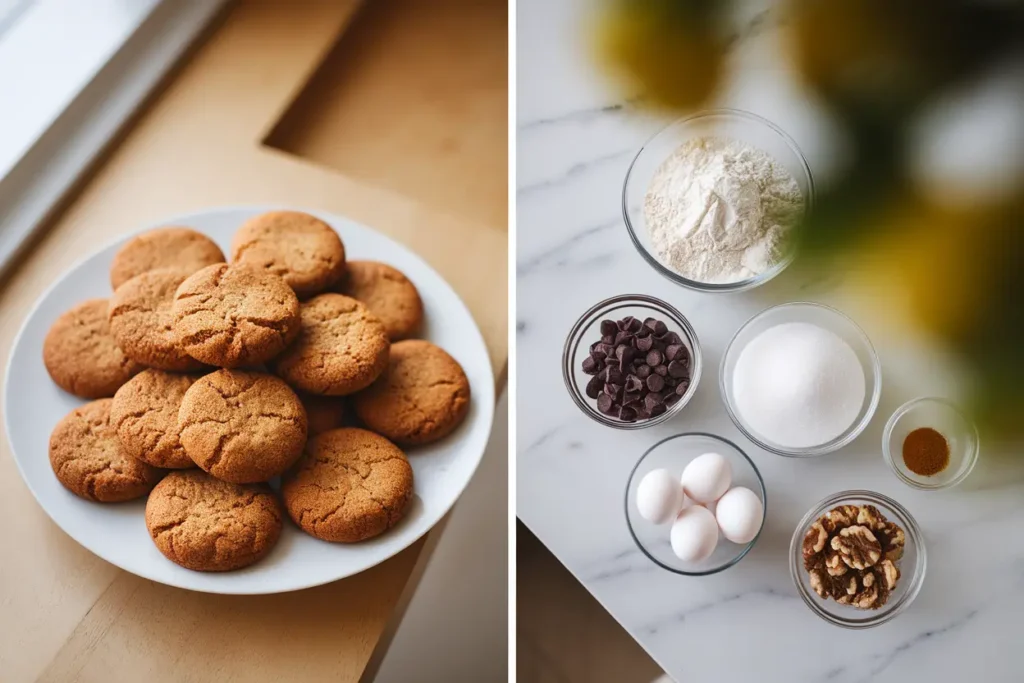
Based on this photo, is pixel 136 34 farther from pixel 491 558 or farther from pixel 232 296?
pixel 491 558

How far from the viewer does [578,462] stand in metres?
0.68

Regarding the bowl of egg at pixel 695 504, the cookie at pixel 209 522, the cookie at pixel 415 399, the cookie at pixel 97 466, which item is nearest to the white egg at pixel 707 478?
the bowl of egg at pixel 695 504

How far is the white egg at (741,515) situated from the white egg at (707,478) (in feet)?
0.04

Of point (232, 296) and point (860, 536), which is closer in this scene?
point (860, 536)

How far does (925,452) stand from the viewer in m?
0.61

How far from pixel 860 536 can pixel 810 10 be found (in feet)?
1.54

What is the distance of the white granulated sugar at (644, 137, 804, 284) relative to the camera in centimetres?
57

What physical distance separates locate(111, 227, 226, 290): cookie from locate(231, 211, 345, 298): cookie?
3 centimetres

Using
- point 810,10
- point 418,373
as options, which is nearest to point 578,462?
point 418,373

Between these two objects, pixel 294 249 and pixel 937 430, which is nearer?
pixel 937 430

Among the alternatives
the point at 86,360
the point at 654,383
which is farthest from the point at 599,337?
the point at 86,360

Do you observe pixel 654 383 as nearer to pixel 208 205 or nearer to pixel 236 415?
pixel 236 415

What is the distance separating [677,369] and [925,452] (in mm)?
204

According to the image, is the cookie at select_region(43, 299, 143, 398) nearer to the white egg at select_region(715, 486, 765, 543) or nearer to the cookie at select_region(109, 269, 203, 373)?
the cookie at select_region(109, 269, 203, 373)
